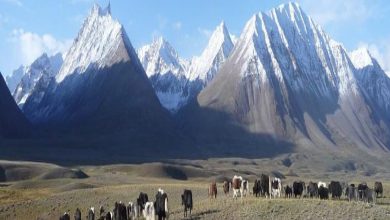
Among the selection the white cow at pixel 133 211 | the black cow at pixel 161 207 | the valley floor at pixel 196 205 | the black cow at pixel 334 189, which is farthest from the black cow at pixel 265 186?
the black cow at pixel 161 207

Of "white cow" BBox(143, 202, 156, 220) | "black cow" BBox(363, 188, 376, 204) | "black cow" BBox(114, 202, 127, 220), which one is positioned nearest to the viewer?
"white cow" BBox(143, 202, 156, 220)

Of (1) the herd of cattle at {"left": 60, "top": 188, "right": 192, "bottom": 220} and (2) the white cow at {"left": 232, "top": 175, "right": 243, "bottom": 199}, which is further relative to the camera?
(2) the white cow at {"left": 232, "top": 175, "right": 243, "bottom": 199}

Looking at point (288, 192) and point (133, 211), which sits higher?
point (288, 192)

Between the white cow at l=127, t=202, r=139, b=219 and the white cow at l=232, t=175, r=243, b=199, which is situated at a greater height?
the white cow at l=232, t=175, r=243, b=199

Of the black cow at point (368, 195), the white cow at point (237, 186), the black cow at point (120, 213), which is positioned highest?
the white cow at point (237, 186)

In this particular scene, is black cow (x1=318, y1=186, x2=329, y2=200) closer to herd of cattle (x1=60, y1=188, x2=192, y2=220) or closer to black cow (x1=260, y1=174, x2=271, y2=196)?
black cow (x1=260, y1=174, x2=271, y2=196)

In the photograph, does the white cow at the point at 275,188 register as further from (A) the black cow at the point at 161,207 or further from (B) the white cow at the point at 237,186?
(A) the black cow at the point at 161,207

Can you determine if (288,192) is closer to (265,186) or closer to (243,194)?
(265,186)

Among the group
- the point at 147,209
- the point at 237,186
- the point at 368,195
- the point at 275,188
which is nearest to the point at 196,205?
the point at 237,186

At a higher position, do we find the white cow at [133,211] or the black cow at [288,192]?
the black cow at [288,192]

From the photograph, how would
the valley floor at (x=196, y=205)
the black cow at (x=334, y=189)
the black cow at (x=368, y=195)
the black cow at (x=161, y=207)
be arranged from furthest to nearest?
1. the black cow at (x=334, y=189)
2. the black cow at (x=368, y=195)
3. the valley floor at (x=196, y=205)
4. the black cow at (x=161, y=207)

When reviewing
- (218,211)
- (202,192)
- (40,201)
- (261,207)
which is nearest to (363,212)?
(261,207)

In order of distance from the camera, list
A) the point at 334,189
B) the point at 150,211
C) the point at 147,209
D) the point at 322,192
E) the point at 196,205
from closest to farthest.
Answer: the point at 150,211 < the point at 147,209 < the point at 196,205 < the point at 322,192 < the point at 334,189

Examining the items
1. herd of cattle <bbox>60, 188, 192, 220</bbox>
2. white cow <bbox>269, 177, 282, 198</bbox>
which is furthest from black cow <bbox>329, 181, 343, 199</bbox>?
herd of cattle <bbox>60, 188, 192, 220</bbox>
